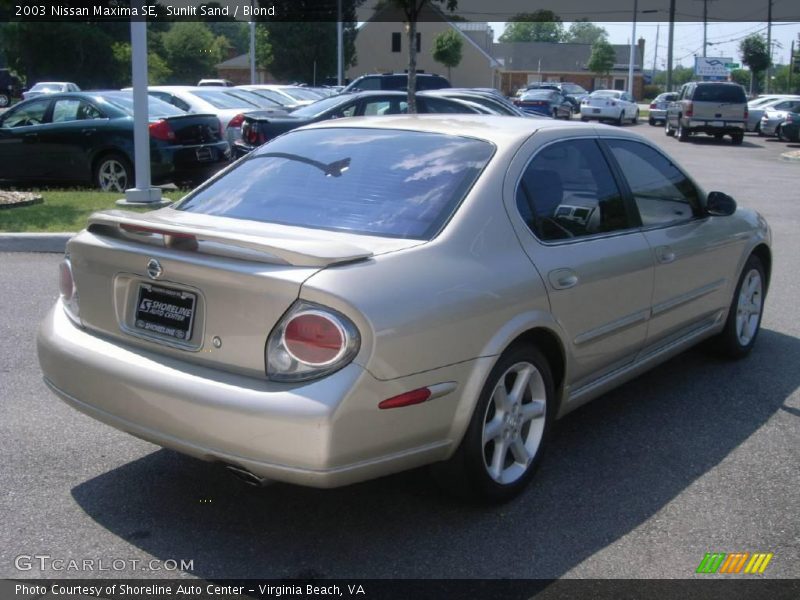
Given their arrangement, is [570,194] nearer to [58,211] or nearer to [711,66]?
[58,211]

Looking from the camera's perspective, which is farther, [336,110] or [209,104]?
[209,104]

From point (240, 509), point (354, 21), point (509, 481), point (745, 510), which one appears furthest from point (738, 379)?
point (354, 21)

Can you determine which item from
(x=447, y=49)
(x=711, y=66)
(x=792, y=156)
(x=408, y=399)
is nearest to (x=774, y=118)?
(x=792, y=156)

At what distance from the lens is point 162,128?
12570mm

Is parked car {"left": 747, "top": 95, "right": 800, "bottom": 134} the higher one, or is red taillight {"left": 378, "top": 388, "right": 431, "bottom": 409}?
parked car {"left": 747, "top": 95, "right": 800, "bottom": 134}

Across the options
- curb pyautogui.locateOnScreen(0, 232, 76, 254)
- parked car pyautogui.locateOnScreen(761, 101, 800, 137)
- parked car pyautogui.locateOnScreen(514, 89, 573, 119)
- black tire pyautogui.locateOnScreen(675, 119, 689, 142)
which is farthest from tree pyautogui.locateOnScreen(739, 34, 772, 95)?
curb pyautogui.locateOnScreen(0, 232, 76, 254)

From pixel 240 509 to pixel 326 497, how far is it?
370 millimetres

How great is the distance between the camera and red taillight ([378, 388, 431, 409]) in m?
3.26

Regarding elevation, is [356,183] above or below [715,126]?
below

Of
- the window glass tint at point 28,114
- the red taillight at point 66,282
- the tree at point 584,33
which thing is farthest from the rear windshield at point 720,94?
the tree at point 584,33

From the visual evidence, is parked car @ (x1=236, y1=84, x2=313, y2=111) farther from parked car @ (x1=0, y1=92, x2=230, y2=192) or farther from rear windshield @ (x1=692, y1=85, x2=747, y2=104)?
rear windshield @ (x1=692, y1=85, x2=747, y2=104)

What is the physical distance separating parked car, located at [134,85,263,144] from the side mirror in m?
10.1

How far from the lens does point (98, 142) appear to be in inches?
498

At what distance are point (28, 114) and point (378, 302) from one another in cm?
1161
